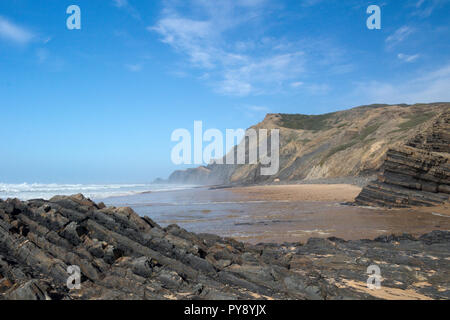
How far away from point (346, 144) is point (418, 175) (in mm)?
32842

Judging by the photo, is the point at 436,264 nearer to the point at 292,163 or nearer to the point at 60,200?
the point at 60,200

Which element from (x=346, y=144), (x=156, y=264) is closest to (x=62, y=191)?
(x=346, y=144)

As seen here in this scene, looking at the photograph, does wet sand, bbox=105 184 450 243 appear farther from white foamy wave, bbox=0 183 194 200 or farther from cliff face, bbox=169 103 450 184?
white foamy wave, bbox=0 183 194 200

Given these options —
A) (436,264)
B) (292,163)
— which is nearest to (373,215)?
(436,264)

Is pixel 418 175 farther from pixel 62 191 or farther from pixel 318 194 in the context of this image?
pixel 62 191

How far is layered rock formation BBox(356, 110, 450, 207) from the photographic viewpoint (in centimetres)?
1828

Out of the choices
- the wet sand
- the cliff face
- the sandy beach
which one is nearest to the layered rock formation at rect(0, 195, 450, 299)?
the wet sand

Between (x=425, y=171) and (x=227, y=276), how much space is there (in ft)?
56.0

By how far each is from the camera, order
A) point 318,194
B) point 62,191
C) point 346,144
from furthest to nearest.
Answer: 1. point 62,191
2. point 346,144
3. point 318,194

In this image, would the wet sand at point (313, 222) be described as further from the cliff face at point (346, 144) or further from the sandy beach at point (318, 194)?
the cliff face at point (346, 144)

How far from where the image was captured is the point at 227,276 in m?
6.32

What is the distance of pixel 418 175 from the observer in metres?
18.9

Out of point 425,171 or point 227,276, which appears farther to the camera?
point 425,171

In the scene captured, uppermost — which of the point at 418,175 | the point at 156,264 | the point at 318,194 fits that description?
the point at 418,175
